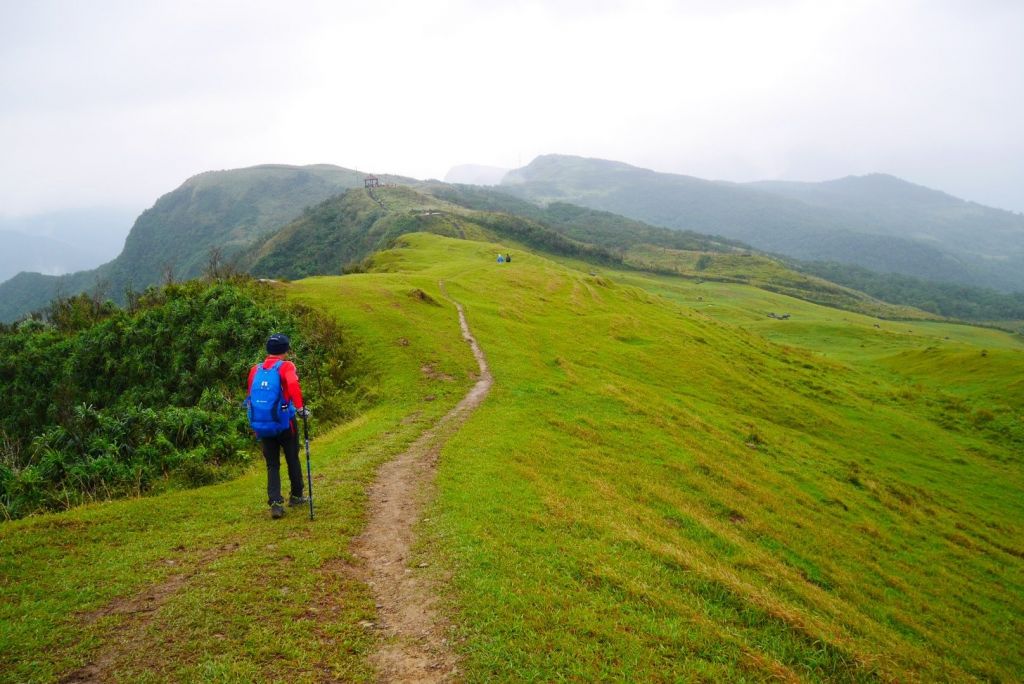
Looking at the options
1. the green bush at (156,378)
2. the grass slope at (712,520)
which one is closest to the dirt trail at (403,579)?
the grass slope at (712,520)

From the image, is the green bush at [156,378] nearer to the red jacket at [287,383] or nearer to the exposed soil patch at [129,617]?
the red jacket at [287,383]

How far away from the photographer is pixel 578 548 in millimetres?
11602

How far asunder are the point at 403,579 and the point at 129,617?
4433mm

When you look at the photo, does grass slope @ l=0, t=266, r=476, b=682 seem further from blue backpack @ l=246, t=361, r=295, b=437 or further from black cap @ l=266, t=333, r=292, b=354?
black cap @ l=266, t=333, r=292, b=354

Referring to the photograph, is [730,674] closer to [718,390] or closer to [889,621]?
[889,621]

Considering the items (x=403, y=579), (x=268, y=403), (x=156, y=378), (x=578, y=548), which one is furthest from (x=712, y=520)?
(x=156, y=378)

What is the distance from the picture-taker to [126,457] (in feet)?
53.5

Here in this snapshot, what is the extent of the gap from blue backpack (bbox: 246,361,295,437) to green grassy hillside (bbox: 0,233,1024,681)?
7.52 feet

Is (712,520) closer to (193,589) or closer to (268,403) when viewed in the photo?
(268,403)

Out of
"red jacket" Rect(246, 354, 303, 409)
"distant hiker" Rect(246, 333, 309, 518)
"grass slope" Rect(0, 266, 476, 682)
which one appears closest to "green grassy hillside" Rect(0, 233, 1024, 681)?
"grass slope" Rect(0, 266, 476, 682)

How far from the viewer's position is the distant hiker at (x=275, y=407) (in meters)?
12.1

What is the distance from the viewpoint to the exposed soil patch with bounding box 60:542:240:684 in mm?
7086

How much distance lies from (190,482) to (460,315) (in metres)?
28.5

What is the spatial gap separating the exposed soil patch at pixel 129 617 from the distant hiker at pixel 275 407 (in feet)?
7.21
